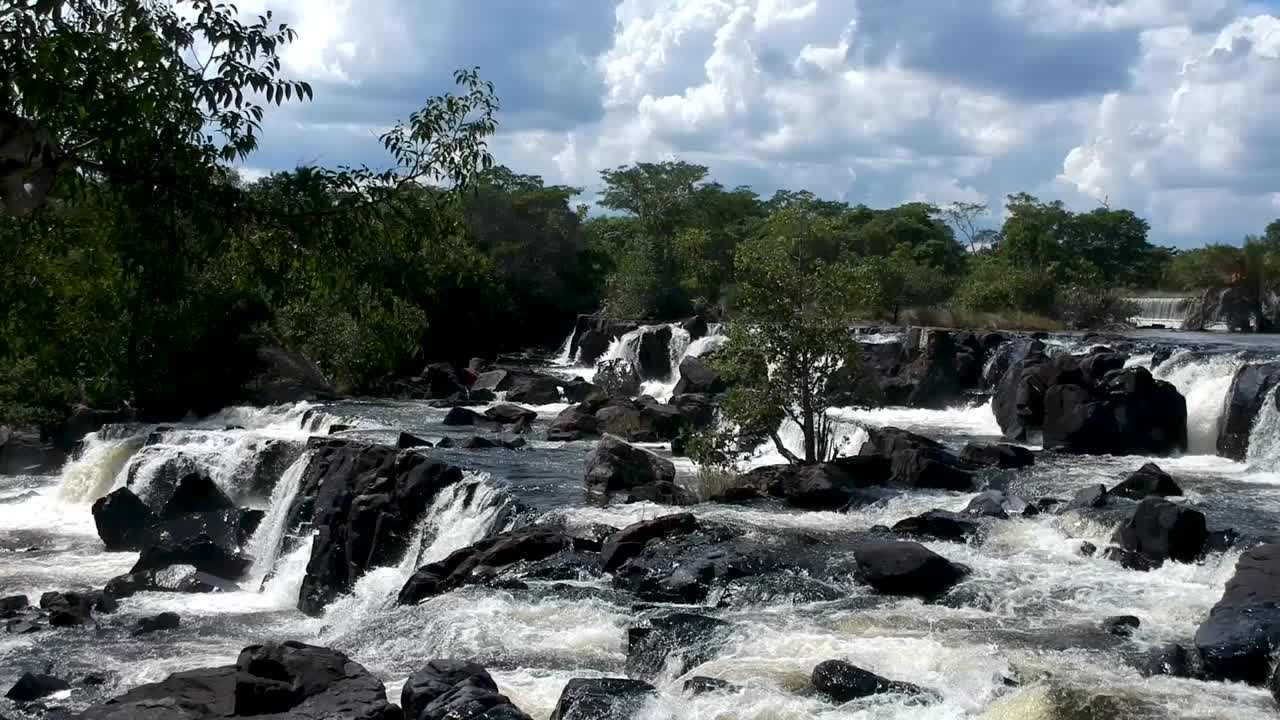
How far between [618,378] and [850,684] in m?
28.9

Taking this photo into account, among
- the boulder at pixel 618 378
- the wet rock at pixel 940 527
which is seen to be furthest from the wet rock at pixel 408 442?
the boulder at pixel 618 378

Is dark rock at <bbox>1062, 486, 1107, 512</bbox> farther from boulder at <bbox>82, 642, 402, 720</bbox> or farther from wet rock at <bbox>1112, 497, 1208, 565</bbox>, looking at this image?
boulder at <bbox>82, 642, 402, 720</bbox>

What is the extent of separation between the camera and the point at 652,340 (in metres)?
41.0

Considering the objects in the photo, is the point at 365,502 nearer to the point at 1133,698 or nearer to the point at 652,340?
the point at 1133,698

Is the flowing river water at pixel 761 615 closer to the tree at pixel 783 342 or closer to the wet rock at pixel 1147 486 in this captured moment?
the wet rock at pixel 1147 486

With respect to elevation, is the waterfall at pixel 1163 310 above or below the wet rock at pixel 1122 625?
above

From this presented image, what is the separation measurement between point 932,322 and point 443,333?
1772 cm

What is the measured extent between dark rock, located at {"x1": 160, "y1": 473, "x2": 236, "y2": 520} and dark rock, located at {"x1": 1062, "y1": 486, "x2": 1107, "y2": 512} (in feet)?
46.4

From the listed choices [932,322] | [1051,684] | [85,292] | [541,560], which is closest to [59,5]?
[85,292]

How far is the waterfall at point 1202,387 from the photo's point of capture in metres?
25.2

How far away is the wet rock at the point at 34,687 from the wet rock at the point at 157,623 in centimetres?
262

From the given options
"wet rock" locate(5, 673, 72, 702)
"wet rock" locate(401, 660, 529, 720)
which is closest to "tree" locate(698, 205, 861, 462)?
"wet rock" locate(401, 660, 529, 720)

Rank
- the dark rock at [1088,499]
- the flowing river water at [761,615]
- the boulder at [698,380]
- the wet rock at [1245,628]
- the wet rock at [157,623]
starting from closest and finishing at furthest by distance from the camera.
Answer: the flowing river water at [761,615]
the wet rock at [1245,628]
the wet rock at [157,623]
the dark rock at [1088,499]
the boulder at [698,380]

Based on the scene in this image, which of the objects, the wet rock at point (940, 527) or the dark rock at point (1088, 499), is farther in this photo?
the dark rock at point (1088, 499)
